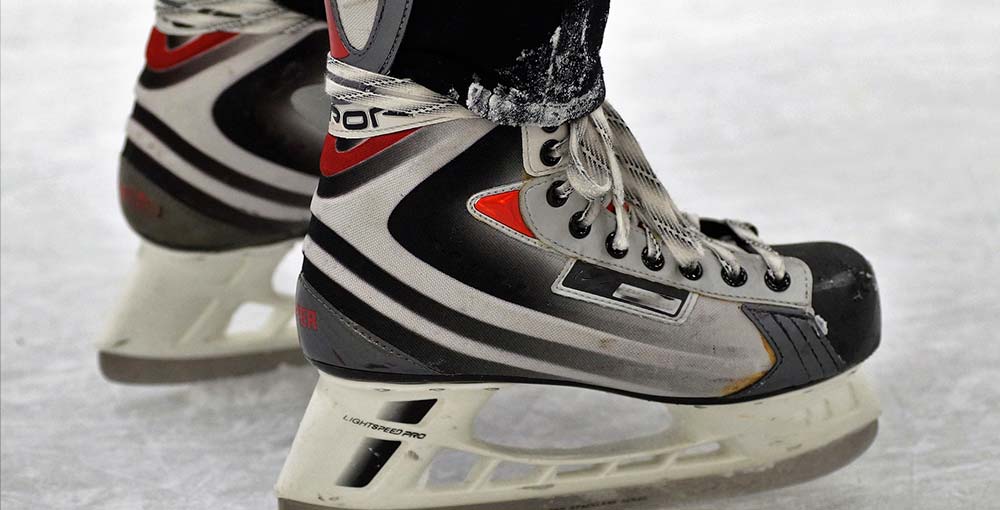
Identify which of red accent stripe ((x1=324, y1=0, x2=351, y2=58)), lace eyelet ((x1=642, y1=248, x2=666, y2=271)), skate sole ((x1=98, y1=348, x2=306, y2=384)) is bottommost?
skate sole ((x1=98, y1=348, x2=306, y2=384))

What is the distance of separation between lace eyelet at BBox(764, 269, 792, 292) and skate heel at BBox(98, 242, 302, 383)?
0.55 meters

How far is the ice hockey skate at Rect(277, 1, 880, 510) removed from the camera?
37.7 inches

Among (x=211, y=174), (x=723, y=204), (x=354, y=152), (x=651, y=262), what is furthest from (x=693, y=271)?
(x=723, y=204)

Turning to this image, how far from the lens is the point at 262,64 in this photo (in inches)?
50.1

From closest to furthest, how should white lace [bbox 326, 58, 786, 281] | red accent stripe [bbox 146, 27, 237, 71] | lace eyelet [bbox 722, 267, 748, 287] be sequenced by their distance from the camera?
1. white lace [bbox 326, 58, 786, 281]
2. lace eyelet [bbox 722, 267, 748, 287]
3. red accent stripe [bbox 146, 27, 237, 71]

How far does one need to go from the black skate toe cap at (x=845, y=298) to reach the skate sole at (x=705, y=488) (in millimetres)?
93

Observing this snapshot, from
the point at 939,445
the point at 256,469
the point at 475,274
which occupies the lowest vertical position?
the point at 256,469

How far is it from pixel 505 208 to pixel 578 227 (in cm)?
6

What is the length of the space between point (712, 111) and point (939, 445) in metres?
1.15

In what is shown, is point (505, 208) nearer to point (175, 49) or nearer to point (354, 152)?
point (354, 152)

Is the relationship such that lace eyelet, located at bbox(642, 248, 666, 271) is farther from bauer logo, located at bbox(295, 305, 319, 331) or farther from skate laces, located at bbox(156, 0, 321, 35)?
skate laces, located at bbox(156, 0, 321, 35)

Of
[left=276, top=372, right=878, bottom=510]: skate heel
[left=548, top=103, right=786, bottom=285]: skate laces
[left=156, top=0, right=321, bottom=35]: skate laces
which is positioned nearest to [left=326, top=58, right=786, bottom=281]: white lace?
[left=548, top=103, right=786, bottom=285]: skate laces

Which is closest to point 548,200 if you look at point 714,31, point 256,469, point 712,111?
point 256,469

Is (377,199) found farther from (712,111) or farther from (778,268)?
(712,111)
